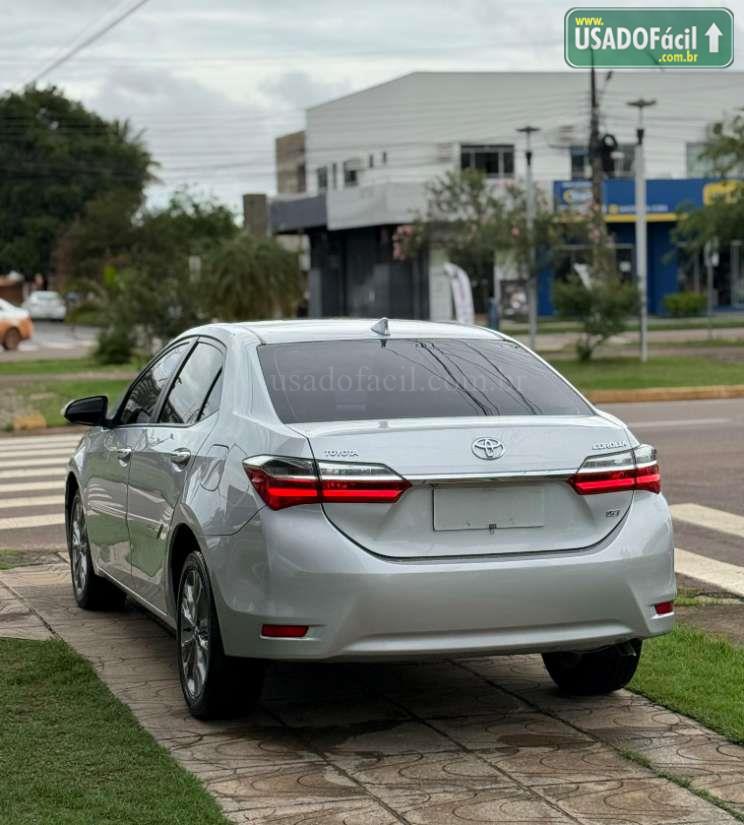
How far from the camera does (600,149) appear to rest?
3838 cm

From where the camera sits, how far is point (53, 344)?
51969 mm

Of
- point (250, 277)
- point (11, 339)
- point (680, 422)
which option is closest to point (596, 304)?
point (680, 422)

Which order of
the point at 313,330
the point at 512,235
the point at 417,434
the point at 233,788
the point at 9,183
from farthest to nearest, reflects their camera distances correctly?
the point at 9,183 → the point at 512,235 → the point at 313,330 → the point at 417,434 → the point at 233,788

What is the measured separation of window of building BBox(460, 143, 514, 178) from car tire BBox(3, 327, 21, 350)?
23.8 metres

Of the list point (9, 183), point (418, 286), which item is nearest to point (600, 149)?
point (418, 286)

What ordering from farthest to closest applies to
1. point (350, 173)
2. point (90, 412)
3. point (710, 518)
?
1. point (350, 173)
2. point (710, 518)
3. point (90, 412)

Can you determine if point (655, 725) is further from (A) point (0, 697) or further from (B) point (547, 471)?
(A) point (0, 697)

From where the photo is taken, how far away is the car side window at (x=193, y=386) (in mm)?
6871

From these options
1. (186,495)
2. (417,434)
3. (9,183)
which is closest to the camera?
(417,434)

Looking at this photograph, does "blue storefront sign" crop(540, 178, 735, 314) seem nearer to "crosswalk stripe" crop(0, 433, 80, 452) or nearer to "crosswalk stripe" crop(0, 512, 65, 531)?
"crosswalk stripe" crop(0, 433, 80, 452)

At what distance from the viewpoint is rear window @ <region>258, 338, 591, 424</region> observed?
6.20m

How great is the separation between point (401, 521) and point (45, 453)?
12862mm

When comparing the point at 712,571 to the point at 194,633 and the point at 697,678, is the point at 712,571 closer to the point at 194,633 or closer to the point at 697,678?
the point at 697,678

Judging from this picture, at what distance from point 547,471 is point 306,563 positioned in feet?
3.03
